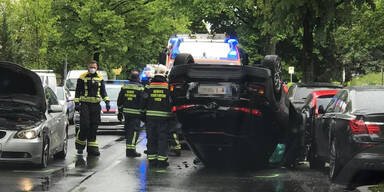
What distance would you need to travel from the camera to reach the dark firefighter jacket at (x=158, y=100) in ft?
48.4

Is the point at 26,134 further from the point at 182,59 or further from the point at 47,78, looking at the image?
the point at 47,78

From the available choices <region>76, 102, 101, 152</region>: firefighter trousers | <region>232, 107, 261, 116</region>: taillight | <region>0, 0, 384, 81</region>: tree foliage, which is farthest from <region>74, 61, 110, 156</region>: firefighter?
<region>0, 0, 384, 81</region>: tree foliage

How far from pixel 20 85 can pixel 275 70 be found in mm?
4874

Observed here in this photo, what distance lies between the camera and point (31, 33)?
4625cm

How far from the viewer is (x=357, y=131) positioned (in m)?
11.3

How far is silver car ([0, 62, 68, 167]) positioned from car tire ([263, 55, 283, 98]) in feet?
12.8

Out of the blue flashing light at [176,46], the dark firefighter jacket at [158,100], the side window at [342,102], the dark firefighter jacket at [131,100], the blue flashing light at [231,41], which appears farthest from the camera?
the blue flashing light at [176,46]

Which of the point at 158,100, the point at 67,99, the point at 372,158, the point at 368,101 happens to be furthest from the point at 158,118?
the point at 67,99

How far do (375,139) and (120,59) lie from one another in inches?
1497

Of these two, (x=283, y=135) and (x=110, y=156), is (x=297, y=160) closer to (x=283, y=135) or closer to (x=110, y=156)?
(x=283, y=135)

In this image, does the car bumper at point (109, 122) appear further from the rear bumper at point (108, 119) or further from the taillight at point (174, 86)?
the taillight at point (174, 86)

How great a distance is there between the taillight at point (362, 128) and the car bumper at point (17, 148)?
5302mm

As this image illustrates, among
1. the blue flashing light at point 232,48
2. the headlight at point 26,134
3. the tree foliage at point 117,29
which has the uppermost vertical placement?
the tree foliage at point 117,29

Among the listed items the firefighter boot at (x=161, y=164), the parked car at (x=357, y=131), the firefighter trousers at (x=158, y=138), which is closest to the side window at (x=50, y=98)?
the firefighter trousers at (x=158, y=138)
